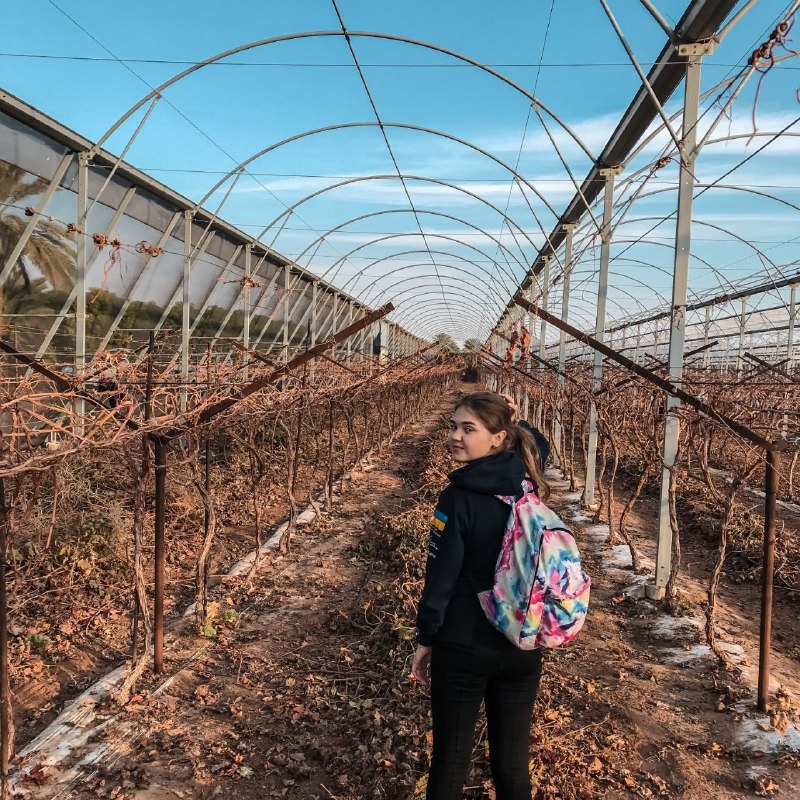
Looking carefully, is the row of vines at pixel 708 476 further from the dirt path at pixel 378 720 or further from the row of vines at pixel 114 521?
the row of vines at pixel 114 521

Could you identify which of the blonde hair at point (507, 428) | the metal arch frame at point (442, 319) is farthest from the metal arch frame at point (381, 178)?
the metal arch frame at point (442, 319)

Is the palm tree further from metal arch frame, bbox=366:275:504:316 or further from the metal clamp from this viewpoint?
metal arch frame, bbox=366:275:504:316

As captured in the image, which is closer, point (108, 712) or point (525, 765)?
point (525, 765)

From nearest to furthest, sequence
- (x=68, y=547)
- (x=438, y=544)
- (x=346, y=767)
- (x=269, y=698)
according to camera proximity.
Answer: (x=438, y=544)
(x=346, y=767)
(x=269, y=698)
(x=68, y=547)

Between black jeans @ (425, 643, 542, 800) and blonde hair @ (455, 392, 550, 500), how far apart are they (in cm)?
56

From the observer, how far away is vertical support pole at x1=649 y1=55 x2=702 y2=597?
4.91 m

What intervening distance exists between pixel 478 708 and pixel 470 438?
0.82 m

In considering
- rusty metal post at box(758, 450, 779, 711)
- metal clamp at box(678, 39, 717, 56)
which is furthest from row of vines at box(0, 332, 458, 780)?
metal clamp at box(678, 39, 717, 56)

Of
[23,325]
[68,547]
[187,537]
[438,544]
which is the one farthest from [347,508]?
[438,544]

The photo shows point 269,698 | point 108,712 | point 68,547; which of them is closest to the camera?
point 108,712

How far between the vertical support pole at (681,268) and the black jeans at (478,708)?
343cm

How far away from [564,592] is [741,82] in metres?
4.01

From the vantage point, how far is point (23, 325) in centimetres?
782

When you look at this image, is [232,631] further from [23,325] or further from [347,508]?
[23,325]
